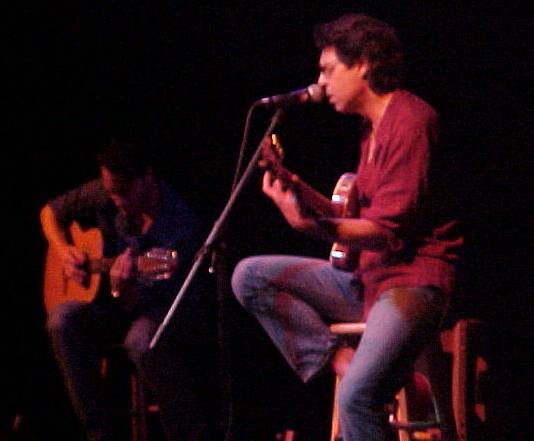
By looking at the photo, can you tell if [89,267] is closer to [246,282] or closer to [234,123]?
[234,123]

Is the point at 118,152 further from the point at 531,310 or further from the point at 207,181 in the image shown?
the point at 531,310

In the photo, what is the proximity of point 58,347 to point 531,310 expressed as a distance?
1.93 m

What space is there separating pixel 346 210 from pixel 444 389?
62cm

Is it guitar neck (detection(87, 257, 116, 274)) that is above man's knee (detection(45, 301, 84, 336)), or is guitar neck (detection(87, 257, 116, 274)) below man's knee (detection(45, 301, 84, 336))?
above

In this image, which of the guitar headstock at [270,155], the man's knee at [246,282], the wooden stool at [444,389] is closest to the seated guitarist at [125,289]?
the man's knee at [246,282]

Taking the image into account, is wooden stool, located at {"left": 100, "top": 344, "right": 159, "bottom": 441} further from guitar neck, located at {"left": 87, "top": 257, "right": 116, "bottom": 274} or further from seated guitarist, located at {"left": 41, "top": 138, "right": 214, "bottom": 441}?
guitar neck, located at {"left": 87, "top": 257, "right": 116, "bottom": 274}

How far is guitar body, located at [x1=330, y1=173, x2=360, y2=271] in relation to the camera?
3.06 m

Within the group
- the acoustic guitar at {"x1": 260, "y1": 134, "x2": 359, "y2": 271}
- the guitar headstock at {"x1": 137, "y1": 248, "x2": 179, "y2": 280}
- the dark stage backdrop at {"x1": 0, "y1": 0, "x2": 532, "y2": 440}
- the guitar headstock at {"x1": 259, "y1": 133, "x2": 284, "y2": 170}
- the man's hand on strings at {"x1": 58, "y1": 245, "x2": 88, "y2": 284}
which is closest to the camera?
the guitar headstock at {"x1": 259, "y1": 133, "x2": 284, "y2": 170}

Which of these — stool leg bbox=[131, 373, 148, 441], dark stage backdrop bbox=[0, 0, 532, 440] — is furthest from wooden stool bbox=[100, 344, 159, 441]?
dark stage backdrop bbox=[0, 0, 532, 440]

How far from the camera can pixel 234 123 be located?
470cm

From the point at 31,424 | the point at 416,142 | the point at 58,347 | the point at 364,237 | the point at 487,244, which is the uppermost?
the point at 416,142

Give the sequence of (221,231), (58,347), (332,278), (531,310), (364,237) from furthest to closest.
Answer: (58,347) < (531,310) < (332,278) < (221,231) < (364,237)

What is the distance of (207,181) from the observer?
4.75 m

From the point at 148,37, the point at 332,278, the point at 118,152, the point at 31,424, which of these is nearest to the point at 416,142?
the point at 332,278
